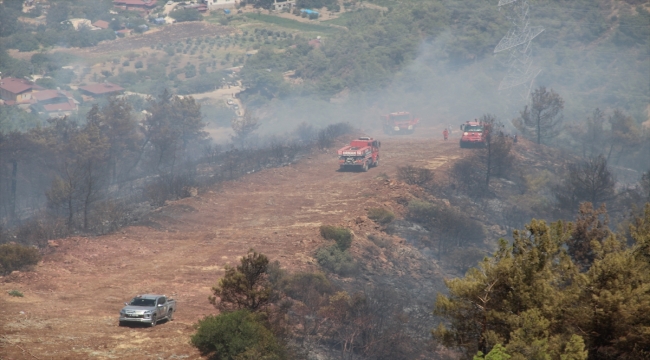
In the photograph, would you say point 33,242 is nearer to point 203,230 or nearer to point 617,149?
point 203,230

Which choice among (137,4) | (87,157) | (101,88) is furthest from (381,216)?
(137,4)

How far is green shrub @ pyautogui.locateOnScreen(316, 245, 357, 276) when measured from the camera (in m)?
32.2

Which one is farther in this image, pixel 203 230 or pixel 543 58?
pixel 543 58

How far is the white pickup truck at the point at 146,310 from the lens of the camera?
22.5m

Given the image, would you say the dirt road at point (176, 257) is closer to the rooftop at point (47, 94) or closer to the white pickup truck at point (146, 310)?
the white pickup truck at point (146, 310)

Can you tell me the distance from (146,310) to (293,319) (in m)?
5.98

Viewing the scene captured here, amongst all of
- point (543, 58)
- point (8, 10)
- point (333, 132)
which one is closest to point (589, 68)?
point (543, 58)

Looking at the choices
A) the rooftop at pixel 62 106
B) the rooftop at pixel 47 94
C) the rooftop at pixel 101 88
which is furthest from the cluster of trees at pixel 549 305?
the rooftop at pixel 101 88

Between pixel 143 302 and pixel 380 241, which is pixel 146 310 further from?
pixel 380 241

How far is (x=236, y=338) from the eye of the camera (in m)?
19.9

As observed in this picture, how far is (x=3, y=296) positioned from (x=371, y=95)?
235ft

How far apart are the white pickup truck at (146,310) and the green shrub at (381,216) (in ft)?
57.2

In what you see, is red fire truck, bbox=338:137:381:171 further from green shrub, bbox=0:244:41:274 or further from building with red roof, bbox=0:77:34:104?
building with red roof, bbox=0:77:34:104

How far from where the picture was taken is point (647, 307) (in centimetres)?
1416
